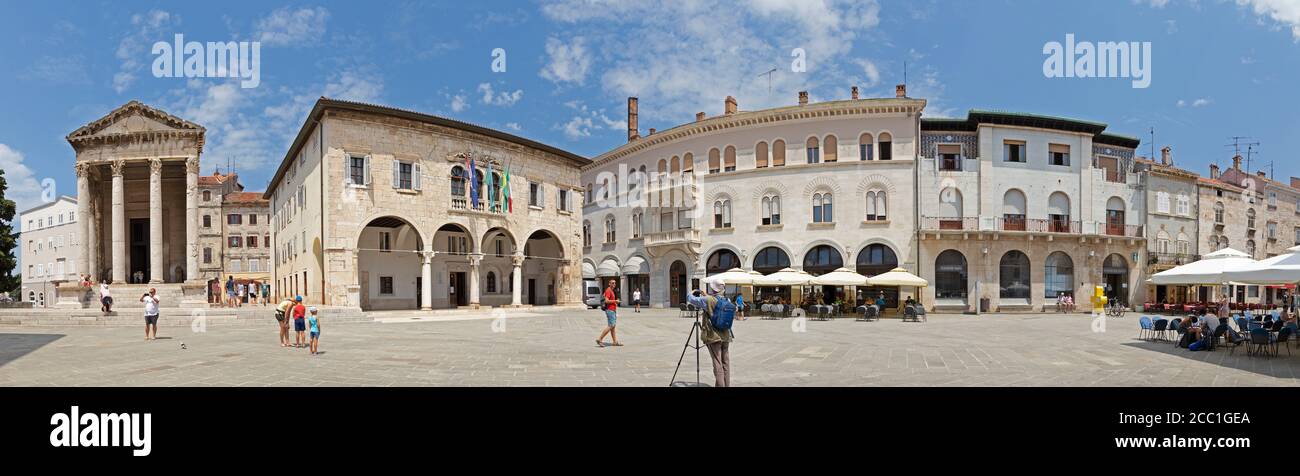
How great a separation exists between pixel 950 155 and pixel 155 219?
45.4m

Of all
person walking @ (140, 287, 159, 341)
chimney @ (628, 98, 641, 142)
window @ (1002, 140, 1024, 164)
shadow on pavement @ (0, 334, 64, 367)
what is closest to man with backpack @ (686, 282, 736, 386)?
shadow on pavement @ (0, 334, 64, 367)

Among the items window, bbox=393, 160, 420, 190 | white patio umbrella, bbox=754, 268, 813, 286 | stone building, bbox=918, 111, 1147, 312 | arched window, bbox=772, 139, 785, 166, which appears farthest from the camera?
arched window, bbox=772, 139, 785, 166

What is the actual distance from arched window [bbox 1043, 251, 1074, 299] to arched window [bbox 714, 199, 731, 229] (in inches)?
691

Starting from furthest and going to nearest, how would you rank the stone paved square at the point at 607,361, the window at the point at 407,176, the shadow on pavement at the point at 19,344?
the window at the point at 407,176
the shadow on pavement at the point at 19,344
the stone paved square at the point at 607,361

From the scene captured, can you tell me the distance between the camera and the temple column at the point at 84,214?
35.2 metres

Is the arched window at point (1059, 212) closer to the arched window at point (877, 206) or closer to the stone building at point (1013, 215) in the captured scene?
the stone building at point (1013, 215)

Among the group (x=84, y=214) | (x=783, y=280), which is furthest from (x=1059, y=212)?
(x=84, y=214)

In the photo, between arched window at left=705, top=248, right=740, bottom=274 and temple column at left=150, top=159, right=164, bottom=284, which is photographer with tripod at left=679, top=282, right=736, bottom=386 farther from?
temple column at left=150, top=159, right=164, bottom=284

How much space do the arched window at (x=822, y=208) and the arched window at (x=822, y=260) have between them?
5.01 feet

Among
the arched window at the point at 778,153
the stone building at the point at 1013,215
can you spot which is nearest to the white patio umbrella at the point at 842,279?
the stone building at the point at 1013,215

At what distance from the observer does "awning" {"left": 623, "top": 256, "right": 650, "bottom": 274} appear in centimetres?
3972
